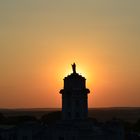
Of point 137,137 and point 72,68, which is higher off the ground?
point 72,68

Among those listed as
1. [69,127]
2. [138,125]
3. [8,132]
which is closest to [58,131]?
[69,127]

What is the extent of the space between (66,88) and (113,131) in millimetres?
6398

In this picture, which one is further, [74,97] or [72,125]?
[74,97]

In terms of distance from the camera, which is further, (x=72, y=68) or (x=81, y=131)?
(x=72, y=68)

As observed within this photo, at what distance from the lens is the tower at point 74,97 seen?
53.7 m

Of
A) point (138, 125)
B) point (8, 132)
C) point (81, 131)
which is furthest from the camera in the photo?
point (138, 125)

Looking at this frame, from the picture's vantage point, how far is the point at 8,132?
198ft

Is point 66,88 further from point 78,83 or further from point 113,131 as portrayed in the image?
point 113,131

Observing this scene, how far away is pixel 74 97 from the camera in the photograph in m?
54.1

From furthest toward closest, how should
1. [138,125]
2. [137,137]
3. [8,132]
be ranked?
[138,125]
[137,137]
[8,132]

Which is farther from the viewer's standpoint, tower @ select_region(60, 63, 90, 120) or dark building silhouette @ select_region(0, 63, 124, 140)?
tower @ select_region(60, 63, 90, 120)

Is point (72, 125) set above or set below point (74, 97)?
below

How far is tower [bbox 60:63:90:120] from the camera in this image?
176 ft

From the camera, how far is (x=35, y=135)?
177ft
